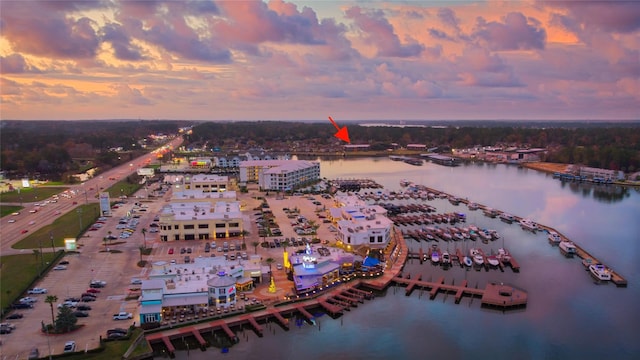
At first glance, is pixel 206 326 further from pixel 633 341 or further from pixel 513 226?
pixel 513 226

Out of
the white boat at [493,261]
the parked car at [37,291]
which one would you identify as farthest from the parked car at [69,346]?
the white boat at [493,261]

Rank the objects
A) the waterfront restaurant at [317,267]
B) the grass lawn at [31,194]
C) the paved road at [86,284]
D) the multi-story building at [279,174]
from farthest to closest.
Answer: the multi-story building at [279,174], the grass lawn at [31,194], the waterfront restaurant at [317,267], the paved road at [86,284]

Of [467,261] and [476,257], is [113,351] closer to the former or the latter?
[467,261]

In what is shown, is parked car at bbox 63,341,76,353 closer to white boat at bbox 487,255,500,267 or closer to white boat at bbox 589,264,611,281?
white boat at bbox 487,255,500,267

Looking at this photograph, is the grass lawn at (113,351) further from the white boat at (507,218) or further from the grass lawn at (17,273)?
the white boat at (507,218)

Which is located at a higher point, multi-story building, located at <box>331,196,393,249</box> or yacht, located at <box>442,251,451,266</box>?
multi-story building, located at <box>331,196,393,249</box>

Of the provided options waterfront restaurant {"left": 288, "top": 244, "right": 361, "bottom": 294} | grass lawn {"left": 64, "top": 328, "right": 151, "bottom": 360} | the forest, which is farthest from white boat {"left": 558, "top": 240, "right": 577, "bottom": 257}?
the forest

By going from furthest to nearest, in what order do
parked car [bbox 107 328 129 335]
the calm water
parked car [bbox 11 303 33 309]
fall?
1. parked car [bbox 11 303 33 309]
2. the calm water
3. parked car [bbox 107 328 129 335]
